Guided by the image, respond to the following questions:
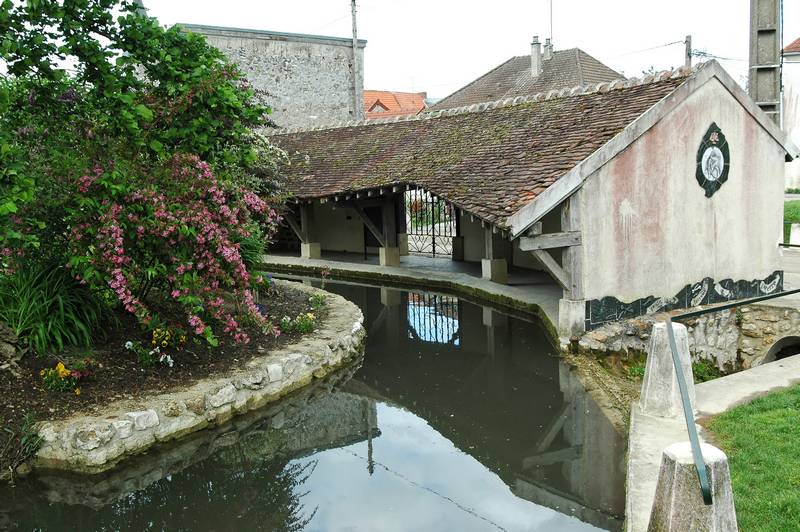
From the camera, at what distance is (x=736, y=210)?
1089 cm

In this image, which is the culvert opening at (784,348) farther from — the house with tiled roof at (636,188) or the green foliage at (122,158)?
the green foliage at (122,158)

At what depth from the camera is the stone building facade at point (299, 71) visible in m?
24.7

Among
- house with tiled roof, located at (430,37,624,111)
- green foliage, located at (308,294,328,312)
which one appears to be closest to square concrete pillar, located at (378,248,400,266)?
green foliage, located at (308,294,328,312)

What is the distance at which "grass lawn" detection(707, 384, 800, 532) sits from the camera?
12.9 ft

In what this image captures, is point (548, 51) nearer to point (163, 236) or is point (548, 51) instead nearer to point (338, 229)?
point (338, 229)

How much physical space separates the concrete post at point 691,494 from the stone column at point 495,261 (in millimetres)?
10481

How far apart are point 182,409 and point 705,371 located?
729cm

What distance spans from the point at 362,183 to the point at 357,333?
244 inches

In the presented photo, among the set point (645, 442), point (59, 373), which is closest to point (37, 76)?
point (59, 373)

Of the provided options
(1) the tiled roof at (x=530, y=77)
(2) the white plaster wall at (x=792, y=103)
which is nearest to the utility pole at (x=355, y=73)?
(1) the tiled roof at (x=530, y=77)

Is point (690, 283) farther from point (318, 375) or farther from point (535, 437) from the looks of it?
point (318, 375)

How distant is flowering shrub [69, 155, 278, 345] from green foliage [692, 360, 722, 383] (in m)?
6.29

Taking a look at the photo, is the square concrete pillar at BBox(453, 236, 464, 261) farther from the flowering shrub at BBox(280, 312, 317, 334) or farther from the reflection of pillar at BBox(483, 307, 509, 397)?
the flowering shrub at BBox(280, 312, 317, 334)

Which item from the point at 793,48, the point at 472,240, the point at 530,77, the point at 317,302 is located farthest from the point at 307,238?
the point at 793,48
